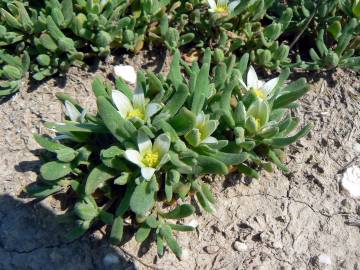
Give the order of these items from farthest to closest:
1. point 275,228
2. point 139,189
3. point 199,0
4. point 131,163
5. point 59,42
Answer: point 199,0, point 59,42, point 275,228, point 131,163, point 139,189

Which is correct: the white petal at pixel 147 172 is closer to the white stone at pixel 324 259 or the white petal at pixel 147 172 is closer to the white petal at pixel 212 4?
the white stone at pixel 324 259

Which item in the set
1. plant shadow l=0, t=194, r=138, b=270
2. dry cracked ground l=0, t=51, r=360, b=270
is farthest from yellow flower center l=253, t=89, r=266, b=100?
plant shadow l=0, t=194, r=138, b=270

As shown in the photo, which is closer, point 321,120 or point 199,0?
point 321,120

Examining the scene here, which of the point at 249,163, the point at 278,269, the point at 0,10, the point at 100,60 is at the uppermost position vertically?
the point at 0,10

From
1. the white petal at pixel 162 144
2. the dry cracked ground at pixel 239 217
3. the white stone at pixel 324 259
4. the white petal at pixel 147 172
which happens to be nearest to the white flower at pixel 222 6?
the dry cracked ground at pixel 239 217

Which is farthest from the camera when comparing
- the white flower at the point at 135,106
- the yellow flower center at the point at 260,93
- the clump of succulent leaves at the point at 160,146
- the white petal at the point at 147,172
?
the yellow flower center at the point at 260,93

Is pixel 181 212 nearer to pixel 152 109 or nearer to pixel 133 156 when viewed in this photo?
pixel 133 156

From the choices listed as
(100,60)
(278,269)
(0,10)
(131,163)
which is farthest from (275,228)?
(0,10)

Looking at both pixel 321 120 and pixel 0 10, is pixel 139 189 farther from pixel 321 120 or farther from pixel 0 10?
pixel 0 10
